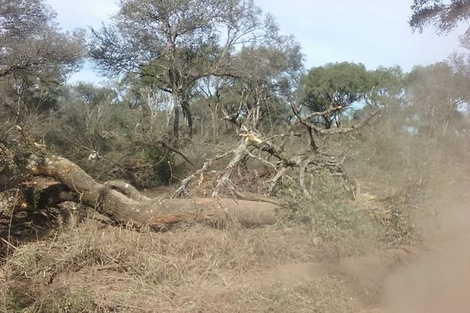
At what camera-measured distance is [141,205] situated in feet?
25.6

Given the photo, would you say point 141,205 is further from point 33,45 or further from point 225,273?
point 33,45

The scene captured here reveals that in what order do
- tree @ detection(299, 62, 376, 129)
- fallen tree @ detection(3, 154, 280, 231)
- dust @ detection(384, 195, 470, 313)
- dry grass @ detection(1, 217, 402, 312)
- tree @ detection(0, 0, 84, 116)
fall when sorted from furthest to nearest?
tree @ detection(299, 62, 376, 129) < tree @ detection(0, 0, 84, 116) < fallen tree @ detection(3, 154, 280, 231) < dust @ detection(384, 195, 470, 313) < dry grass @ detection(1, 217, 402, 312)

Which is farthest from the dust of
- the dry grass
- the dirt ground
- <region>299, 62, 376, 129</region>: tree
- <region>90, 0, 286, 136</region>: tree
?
<region>299, 62, 376, 129</region>: tree

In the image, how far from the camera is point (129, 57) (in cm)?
2039

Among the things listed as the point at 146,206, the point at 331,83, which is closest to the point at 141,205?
the point at 146,206

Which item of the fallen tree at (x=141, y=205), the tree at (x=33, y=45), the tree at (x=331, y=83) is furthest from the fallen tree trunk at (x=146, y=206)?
the tree at (x=331, y=83)

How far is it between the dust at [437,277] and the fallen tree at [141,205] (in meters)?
2.15

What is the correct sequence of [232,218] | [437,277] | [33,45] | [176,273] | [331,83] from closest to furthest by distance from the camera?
1. [176,273]
2. [437,277]
3. [232,218]
4. [33,45]
5. [331,83]

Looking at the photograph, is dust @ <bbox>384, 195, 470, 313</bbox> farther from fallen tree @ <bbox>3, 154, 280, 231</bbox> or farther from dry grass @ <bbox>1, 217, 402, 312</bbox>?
fallen tree @ <bbox>3, 154, 280, 231</bbox>

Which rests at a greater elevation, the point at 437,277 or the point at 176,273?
the point at 437,277

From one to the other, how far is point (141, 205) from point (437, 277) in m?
4.07

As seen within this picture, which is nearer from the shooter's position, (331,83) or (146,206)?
(146,206)

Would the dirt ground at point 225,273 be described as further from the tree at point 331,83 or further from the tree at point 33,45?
the tree at point 331,83

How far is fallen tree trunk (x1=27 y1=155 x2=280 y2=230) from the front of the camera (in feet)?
25.1
